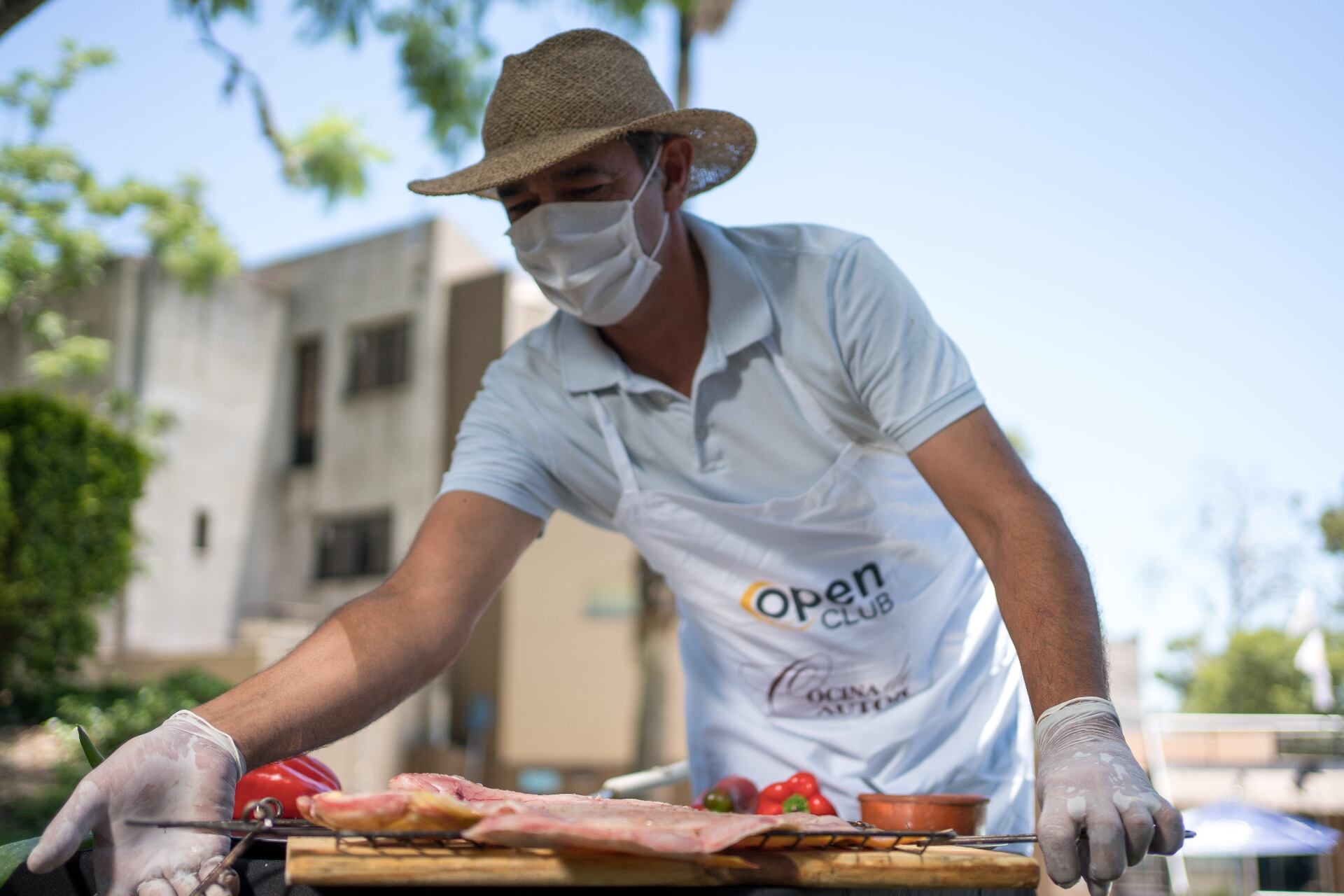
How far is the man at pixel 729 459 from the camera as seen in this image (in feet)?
7.70

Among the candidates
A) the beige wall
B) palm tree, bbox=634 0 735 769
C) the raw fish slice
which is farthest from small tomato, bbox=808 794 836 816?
the beige wall

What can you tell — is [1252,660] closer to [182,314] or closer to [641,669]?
[641,669]

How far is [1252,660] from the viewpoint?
21484 millimetres

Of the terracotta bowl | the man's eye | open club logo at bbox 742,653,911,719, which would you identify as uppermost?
the man's eye

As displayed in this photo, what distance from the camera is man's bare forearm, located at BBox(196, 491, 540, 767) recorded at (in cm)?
185

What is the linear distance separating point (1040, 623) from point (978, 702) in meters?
0.74

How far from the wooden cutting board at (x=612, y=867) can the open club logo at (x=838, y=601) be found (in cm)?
103

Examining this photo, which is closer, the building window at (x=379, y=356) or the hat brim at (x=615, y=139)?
the hat brim at (x=615, y=139)

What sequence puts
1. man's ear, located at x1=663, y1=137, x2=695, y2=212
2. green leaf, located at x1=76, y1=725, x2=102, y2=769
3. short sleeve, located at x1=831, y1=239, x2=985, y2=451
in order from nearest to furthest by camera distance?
green leaf, located at x1=76, y1=725, x2=102, y2=769, short sleeve, located at x1=831, y1=239, x2=985, y2=451, man's ear, located at x1=663, y1=137, x2=695, y2=212

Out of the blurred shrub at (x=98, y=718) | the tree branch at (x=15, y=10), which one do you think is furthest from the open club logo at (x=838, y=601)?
the blurred shrub at (x=98, y=718)

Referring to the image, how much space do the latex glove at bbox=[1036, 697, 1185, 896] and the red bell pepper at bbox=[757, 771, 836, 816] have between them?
0.74 m

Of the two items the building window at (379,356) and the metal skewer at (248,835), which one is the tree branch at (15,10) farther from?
the building window at (379,356)

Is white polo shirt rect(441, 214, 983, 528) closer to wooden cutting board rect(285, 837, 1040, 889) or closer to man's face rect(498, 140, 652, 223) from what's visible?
man's face rect(498, 140, 652, 223)

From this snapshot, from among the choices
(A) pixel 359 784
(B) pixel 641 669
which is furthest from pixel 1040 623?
(A) pixel 359 784
